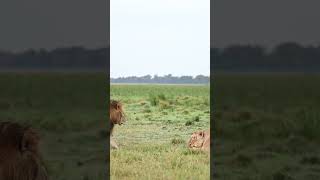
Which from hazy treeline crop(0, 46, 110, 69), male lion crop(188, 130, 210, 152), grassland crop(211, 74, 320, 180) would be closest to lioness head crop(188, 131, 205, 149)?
male lion crop(188, 130, 210, 152)

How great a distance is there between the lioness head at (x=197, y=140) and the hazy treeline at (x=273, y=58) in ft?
1.66

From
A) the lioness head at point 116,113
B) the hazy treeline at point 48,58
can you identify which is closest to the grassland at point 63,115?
the hazy treeline at point 48,58

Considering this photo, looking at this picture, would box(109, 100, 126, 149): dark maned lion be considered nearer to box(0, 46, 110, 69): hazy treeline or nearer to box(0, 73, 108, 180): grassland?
box(0, 73, 108, 180): grassland

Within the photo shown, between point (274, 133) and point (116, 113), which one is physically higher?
point (116, 113)

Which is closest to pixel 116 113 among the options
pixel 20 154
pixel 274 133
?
pixel 274 133

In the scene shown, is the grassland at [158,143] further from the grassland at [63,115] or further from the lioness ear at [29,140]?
the lioness ear at [29,140]

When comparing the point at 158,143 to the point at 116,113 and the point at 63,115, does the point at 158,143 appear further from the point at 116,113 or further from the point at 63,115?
the point at 63,115

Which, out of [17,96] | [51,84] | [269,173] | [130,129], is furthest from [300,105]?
[17,96]

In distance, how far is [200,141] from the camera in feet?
10.5

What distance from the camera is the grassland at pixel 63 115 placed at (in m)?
2.40

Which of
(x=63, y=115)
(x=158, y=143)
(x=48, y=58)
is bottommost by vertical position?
(x=158, y=143)

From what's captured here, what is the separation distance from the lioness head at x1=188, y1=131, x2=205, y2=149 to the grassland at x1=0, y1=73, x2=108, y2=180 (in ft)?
2.33

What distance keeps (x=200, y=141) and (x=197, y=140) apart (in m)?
0.04

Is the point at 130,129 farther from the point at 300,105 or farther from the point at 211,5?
the point at 211,5
